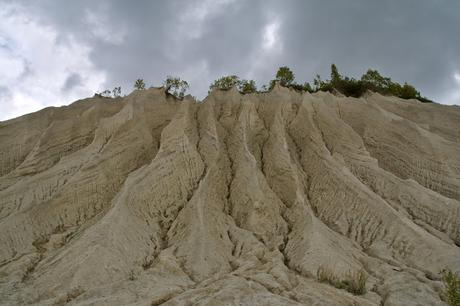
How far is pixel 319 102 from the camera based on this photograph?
22.8 meters

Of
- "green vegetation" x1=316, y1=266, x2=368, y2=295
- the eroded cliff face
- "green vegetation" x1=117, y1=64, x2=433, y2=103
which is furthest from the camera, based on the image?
"green vegetation" x1=117, y1=64, x2=433, y2=103

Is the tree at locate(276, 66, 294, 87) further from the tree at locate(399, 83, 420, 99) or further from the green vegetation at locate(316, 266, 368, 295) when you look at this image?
the green vegetation at locate(316, 266, 368, 295)

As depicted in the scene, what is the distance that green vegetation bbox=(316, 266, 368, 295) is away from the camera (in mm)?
10383

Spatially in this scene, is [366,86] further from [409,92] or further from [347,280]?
[347,280]

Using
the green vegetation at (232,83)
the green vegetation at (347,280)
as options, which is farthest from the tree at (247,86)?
the green vegetation at (347,280)

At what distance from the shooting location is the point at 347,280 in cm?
1097

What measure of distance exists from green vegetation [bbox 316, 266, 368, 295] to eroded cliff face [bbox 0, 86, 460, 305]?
0.21 meters

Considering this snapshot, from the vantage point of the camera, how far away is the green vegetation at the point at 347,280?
10383 mm

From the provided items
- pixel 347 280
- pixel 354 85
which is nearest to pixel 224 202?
pixel 347 280

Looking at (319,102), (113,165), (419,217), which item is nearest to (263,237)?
(419,217)

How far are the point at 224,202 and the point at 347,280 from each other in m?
6.01

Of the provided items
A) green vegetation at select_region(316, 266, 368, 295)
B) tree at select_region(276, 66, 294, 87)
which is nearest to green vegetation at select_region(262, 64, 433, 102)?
tree at select_region(276, 66, 294, 87)

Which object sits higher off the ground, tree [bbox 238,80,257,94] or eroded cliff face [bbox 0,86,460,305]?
tree [bbox 238,80,257,94]

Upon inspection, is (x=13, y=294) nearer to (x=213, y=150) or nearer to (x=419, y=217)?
(x=213, y=150)
